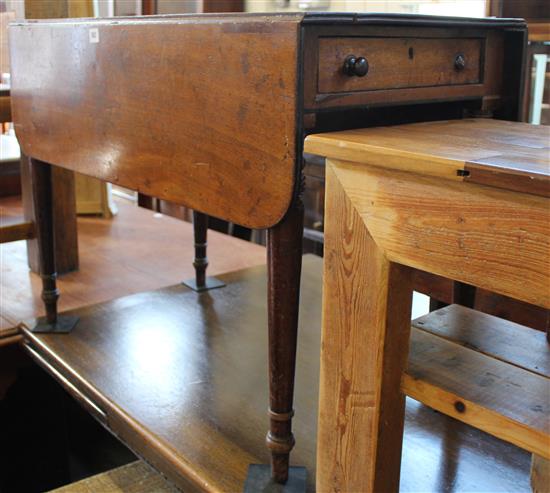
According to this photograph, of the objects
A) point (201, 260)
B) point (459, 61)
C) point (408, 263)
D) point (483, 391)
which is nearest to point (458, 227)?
point (408, 263)

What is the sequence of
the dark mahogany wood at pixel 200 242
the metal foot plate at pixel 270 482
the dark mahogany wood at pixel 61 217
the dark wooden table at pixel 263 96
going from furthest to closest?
the dark mahogany wood at pixel 61 217, the dark mahogany wood at pixel 200 242, the metal foot plate at pixel 270 482, the dark wooden table at pixel 263 96

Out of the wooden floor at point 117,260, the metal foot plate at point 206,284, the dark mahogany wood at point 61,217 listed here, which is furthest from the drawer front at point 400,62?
the dark mahogany wood at point 61,217

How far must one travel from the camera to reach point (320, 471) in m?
1.16

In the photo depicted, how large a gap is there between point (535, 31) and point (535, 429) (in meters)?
1.25

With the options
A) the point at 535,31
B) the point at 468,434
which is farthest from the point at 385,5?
the point at 468,434

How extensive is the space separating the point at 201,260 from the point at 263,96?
1295mm

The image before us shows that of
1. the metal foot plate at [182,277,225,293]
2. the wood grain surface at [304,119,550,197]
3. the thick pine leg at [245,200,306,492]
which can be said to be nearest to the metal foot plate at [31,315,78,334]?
the metal foot plate at [182,277,225,293]

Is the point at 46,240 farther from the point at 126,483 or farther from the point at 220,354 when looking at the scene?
the point at 126,483

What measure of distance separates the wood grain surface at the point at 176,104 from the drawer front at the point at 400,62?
0.31ft

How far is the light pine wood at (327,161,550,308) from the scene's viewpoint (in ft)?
2.79

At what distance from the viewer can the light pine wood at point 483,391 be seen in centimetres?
92

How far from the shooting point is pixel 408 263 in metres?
0.99

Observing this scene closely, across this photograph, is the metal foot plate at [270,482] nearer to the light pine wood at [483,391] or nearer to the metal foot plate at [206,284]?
the light pine wood at [483,391]

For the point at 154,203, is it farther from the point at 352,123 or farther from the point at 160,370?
the point at 352,123
